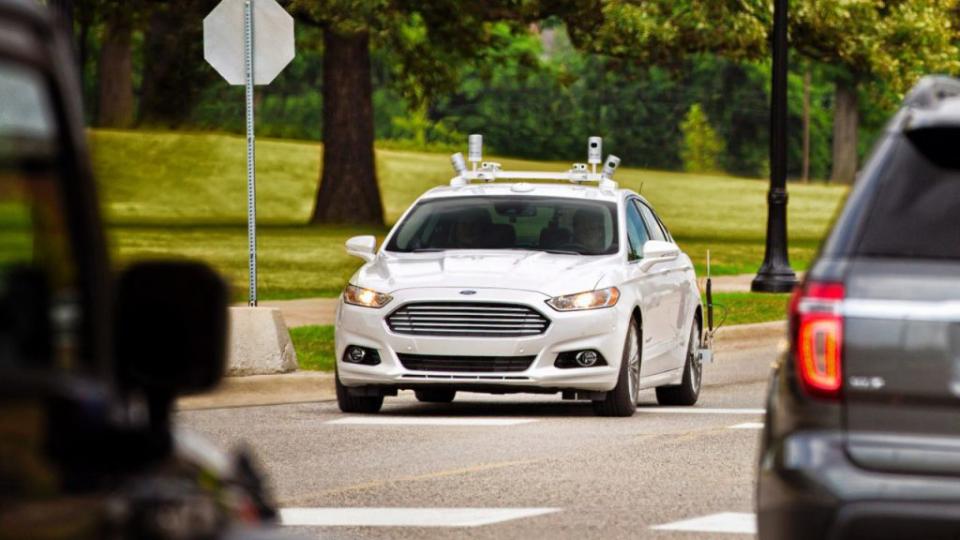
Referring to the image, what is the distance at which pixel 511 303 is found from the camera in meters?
13.7

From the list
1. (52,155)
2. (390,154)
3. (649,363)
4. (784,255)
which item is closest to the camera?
(52,155)

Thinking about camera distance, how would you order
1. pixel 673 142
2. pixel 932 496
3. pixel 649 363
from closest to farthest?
pixel 932 496 < pixel 649 363 < pixel 673 142

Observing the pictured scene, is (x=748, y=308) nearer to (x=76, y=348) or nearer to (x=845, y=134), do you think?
(x=76, y=348)

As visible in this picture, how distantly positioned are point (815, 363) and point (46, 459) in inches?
125

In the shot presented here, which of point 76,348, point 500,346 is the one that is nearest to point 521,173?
point 500,346

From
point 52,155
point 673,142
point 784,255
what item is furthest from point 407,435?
point 673,142

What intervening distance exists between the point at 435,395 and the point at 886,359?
31.7ft

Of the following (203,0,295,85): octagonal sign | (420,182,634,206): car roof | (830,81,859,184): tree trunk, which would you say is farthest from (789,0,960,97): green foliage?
(830,81,859,184): tree trunk

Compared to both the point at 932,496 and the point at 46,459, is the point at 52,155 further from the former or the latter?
the point at 932,496

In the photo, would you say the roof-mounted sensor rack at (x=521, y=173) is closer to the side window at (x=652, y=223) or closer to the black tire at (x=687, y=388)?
the side window at (x=652, y=223)

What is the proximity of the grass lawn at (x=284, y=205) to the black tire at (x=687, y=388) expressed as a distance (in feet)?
38.2

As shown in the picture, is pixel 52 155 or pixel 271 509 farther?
pixel 271 509

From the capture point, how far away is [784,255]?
26922 mm

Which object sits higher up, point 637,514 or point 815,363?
point 815,363
